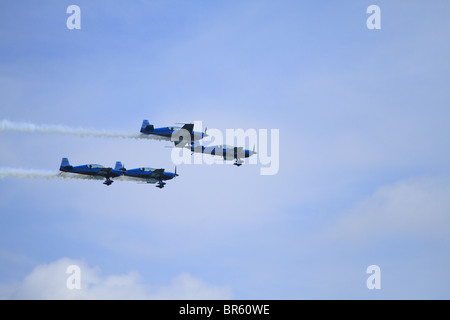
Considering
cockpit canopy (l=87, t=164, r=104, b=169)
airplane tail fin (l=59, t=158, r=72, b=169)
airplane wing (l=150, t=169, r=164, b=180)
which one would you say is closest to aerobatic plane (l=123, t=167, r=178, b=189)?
airplane wing (l=150, t=169, r=164, b=180)

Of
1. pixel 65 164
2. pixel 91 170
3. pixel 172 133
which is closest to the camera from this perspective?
pixel 65 164

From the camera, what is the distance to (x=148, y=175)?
178 metres

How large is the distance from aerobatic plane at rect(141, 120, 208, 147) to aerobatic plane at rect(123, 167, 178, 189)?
19.8 feet

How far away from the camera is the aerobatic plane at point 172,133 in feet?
584

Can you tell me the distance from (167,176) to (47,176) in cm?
2233

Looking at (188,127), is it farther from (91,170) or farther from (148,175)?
(91,170)

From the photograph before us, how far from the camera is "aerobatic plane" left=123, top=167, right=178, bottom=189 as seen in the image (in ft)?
584

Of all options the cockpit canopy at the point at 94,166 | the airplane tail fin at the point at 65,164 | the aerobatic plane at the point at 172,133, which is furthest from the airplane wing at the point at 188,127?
the airplane tail fin at the point at 65,164

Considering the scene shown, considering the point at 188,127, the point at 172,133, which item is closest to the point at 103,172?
the point at 172,133

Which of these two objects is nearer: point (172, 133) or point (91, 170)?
point (91, 170)

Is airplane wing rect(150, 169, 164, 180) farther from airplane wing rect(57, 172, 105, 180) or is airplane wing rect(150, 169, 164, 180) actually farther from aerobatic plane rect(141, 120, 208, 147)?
airplane wing rect(57, 172, 105, 180)

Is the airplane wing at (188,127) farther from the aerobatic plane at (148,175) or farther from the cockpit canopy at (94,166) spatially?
the cockpit canopy at (94,166)

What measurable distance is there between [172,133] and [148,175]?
9083 millimetres
